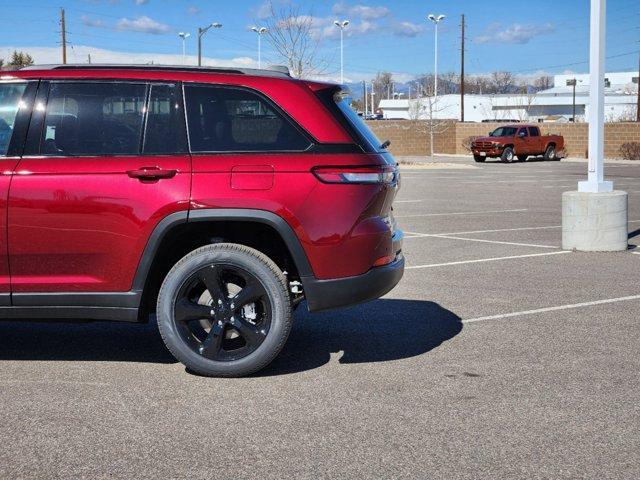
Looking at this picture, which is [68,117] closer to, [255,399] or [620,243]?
[255,399]

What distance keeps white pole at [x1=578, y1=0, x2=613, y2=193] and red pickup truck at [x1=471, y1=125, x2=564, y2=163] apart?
108ft

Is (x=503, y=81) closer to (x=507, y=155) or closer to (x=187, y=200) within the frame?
(x=507, y=155)

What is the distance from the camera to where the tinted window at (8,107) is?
5801 millimetres

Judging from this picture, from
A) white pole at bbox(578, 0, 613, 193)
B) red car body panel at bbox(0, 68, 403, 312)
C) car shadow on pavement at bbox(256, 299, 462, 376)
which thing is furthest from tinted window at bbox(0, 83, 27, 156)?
white pole at bbox(578, 0, 613, 193)

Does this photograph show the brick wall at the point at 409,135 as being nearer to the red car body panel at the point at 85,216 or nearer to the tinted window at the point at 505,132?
the tinted window at the point at 505,132

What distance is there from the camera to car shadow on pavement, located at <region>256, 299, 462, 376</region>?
634 centimetres

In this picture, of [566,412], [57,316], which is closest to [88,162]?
[57,316]

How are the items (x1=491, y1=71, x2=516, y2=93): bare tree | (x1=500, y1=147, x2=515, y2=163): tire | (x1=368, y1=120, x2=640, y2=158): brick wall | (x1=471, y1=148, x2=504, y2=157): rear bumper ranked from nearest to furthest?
(x1=471, y1=148, x2=504, y2=157): rear bumper → (x1=500, y1=147, x2=515, y2=163): tire → (x1=368, y1=120, x2=640, y2=158): brick wall → (x1=491, y1=71, x2=516, y2=93): bare tree

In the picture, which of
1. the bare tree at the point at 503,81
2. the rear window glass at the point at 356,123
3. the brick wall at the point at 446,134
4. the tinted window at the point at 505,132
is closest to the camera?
the rear window glass at the point at 356,123

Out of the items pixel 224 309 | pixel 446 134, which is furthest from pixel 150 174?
pixel 446 134

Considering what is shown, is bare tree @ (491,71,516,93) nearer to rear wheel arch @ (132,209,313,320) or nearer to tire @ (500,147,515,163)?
tire @ (500,147,515,163)

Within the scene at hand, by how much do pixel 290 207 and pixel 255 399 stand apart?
1.15 metres

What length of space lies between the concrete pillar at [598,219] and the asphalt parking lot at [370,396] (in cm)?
254

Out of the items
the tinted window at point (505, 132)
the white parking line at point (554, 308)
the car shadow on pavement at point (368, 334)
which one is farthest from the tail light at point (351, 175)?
the tinted window at point (505, 132)
